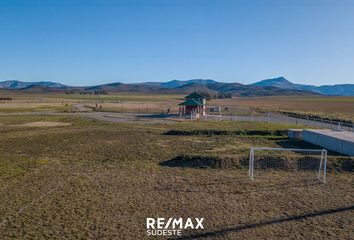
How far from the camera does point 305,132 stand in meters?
21.6

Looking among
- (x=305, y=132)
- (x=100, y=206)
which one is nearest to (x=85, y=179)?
(x=100, y=206)

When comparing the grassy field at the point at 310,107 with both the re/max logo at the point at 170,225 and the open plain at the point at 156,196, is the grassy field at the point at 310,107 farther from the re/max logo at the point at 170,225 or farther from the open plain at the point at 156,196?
the re/max logo at the point at 170,225

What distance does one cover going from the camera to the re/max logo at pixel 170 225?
7492 millimetres

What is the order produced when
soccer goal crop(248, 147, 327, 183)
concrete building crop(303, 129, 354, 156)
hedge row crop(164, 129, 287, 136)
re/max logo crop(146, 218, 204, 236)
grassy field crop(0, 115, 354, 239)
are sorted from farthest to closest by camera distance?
hedge row crop(164, 129, 287, 136) → concrete building crop(303, 129, 354, 156) → soccer goal crop(248, 147, 327, 183) → grassy field crop(0, 115, 354, 239) → re/max logo crop(146, 218, 204, 236)

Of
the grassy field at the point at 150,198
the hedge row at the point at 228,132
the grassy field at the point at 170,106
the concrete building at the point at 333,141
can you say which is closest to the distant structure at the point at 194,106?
the grassy field at the point at 170,106

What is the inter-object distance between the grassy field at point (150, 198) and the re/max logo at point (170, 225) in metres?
0.19

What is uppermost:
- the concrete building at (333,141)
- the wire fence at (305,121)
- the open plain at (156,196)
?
the concrete building at (333,141)

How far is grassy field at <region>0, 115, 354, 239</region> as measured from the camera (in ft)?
24.9

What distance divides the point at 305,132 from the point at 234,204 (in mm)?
14071

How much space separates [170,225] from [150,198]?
1946 millimetres

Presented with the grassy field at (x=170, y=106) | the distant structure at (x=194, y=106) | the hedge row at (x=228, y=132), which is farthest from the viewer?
the grassy field at (x=170, y=106)

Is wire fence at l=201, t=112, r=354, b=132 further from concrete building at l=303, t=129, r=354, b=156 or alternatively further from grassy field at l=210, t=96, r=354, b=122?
concrete building at l=303, t=129, r=354, b=156

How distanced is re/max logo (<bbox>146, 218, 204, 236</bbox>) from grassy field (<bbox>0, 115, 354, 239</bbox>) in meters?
0.19

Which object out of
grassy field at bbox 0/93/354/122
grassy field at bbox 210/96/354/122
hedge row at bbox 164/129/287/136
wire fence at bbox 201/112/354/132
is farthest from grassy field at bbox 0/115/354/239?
grassy field at bbox 210/96/354/122
